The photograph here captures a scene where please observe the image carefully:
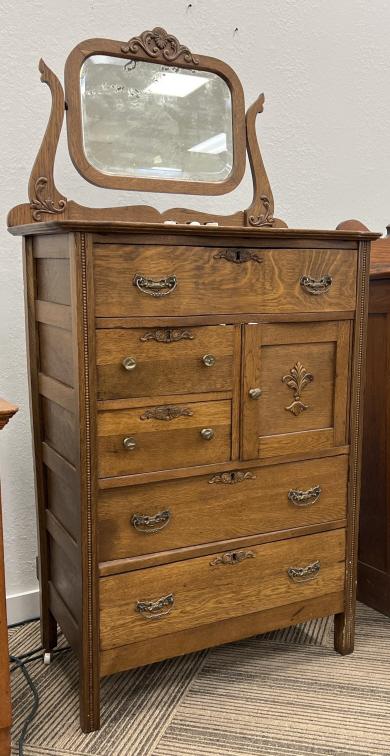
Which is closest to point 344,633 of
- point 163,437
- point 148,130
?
point 163,437

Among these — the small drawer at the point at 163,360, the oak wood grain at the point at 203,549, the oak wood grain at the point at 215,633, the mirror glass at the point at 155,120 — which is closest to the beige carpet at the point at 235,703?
the oak wood grain at the point at 215,633

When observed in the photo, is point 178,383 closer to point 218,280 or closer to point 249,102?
point 218,280

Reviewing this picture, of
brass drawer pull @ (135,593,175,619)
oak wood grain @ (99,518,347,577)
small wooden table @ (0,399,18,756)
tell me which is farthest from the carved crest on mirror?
brass drawer pull @ (135,593,175,619)

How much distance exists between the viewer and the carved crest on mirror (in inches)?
67.1

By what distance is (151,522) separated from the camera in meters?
1.56

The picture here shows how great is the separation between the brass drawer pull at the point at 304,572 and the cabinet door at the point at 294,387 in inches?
12.2

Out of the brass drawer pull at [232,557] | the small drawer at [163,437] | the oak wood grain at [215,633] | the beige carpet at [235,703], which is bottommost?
the beige carpet at [235,703]

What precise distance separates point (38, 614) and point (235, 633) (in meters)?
A: 0.71

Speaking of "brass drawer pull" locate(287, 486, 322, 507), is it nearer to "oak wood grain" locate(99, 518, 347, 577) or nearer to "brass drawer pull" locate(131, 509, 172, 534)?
"oak wood grain" locate(99, 518, 347, 577)

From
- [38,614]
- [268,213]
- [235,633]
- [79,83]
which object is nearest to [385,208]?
[268,213]

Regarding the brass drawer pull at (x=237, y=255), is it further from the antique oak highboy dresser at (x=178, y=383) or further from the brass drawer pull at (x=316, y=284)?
the brass drawer pull at (x=316, y=284)

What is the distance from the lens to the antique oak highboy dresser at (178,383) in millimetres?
1483

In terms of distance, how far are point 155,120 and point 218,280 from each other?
579 millimetres

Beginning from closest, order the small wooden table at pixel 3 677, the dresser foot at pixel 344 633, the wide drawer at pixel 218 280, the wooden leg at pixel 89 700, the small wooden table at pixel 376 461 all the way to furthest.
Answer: the small wooden table at pixel 3 677, the wide drawer at pixel 218 280, the wooden leg at pixel 89 700, the dresser foot at pixel 344 633, the small wooden table at pixel 376 461
